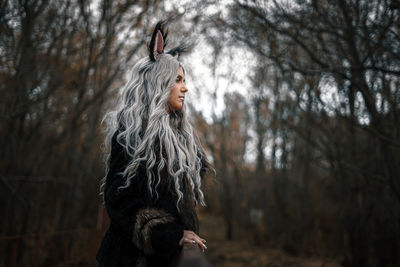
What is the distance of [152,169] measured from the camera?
6.39 ft

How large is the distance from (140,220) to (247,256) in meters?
8.82

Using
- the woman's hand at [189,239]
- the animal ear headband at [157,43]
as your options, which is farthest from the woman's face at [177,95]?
the woman's hand at [189,239]

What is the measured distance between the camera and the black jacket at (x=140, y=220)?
174 centimetres

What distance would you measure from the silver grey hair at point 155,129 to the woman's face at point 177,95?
0.04 m

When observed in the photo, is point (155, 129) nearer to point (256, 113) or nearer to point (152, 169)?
point (152, 169)

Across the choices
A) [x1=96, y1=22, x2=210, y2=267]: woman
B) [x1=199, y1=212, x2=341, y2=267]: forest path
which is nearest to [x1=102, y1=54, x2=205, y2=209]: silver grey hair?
[x1=96, y1=22, x2=210, y2=267]: woman

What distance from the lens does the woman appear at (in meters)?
1.77

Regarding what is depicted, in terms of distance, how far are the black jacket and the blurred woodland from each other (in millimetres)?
616

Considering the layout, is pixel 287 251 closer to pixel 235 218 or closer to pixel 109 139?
pixel 235 218

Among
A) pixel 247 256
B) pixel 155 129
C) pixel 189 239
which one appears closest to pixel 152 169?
pixel 155 129

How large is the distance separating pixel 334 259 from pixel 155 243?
27.8 feet

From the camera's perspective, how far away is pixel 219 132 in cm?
1348

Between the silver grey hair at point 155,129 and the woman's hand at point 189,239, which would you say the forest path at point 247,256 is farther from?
the woman's hand at point 189,239

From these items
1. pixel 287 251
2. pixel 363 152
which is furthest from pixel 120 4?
pixel 287 251
